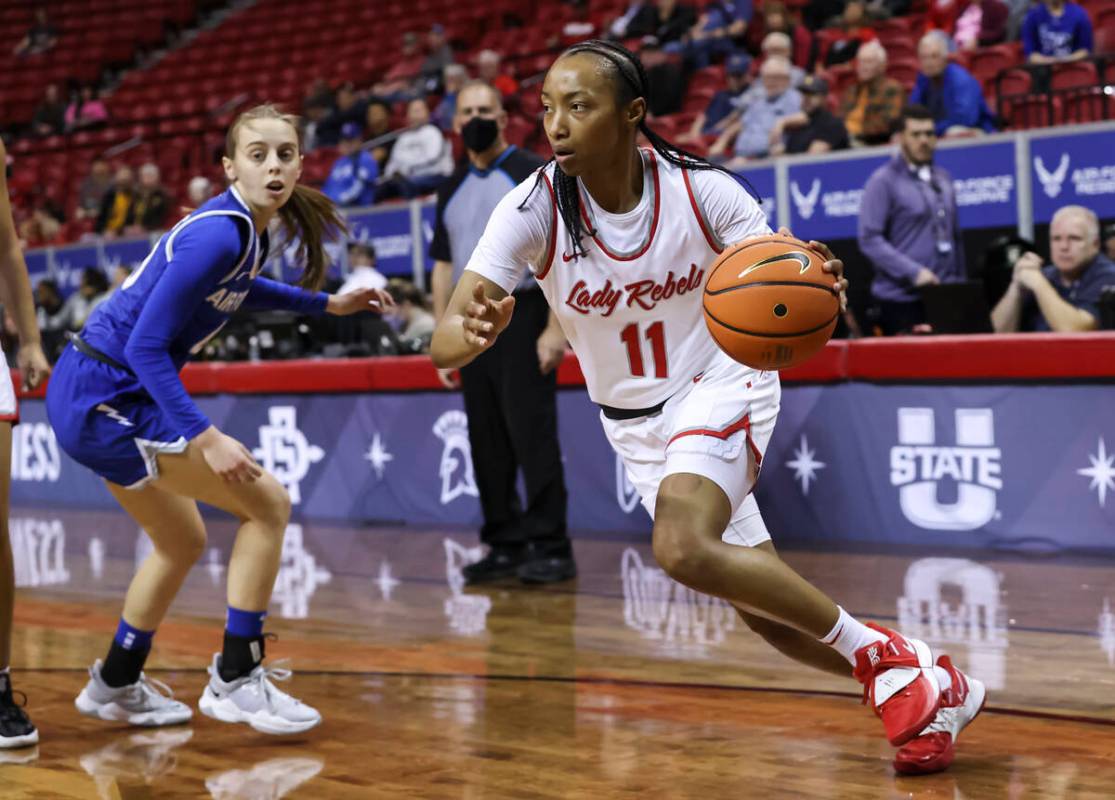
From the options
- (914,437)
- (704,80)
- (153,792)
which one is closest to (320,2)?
(704,80)

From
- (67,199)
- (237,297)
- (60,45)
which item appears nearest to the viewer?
(237,297)

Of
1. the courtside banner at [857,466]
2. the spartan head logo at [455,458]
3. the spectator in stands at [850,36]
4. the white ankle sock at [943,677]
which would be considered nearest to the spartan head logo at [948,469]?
the courtside banner at [857,466]

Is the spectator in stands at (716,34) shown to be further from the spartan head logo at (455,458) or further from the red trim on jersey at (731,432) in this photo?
the red trim on jersey at (731,432)

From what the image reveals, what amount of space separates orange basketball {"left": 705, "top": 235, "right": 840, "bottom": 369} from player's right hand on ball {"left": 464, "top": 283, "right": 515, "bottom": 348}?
504 millimetres

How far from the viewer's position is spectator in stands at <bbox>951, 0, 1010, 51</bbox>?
11031 millimetres

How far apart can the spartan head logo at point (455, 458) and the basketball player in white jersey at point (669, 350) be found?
4613mm

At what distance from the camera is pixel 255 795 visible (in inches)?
141

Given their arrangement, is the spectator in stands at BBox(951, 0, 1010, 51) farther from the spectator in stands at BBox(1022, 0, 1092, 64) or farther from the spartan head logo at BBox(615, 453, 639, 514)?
the spartan head logo at BBox(615, 453, 639, 514)

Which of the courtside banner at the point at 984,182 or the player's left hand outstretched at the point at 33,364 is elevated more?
the courtside banner at the point at 984,182

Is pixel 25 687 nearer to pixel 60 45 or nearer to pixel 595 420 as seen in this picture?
pixel 595 420

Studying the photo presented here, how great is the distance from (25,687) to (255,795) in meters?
1.73

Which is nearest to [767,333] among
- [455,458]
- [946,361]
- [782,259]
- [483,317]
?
[782,259]

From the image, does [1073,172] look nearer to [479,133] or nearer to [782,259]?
[479,133]

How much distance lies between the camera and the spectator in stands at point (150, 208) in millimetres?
15422
